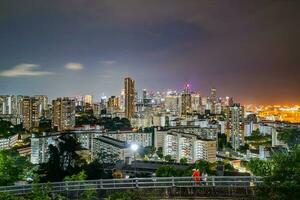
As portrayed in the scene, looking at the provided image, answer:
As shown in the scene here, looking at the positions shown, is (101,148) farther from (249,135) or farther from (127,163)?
(249,135)

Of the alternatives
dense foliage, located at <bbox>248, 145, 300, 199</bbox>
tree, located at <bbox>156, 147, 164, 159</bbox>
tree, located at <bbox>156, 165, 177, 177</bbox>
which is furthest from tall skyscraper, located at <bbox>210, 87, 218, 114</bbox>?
dense foliage, located at <bbox>248, 145, 300, 199</bbox>

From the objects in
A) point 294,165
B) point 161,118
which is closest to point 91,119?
point 161,118

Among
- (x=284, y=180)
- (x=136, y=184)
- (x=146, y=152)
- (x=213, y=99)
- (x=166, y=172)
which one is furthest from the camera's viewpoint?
(x=213, y=99)

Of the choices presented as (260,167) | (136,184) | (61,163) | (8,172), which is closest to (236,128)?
(61,163)

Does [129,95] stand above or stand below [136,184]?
above

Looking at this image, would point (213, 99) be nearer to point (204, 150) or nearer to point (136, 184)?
point (204, 150)
